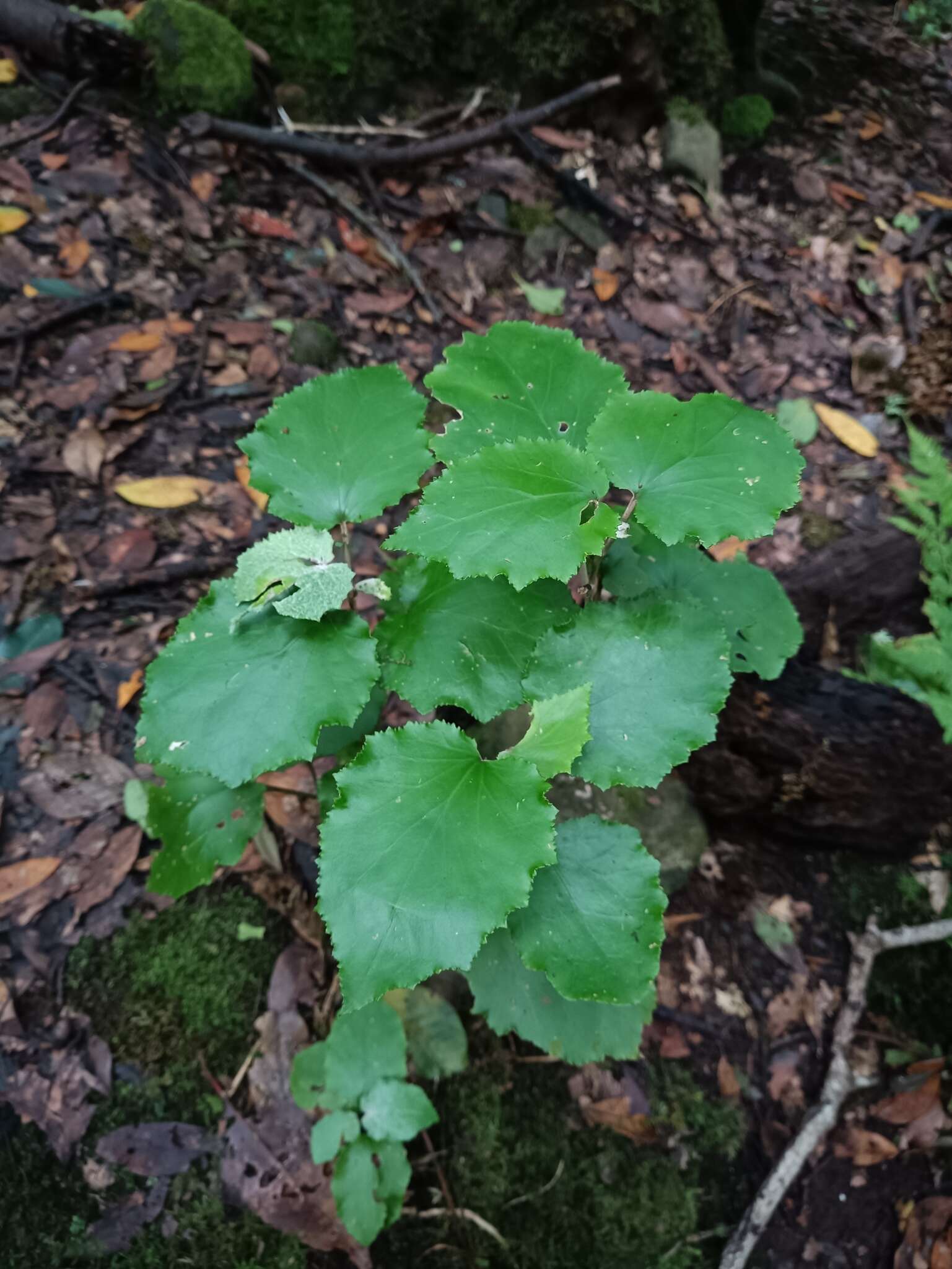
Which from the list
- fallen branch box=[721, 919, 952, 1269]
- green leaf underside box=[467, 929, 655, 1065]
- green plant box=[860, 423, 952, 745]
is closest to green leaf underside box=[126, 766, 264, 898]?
green leaf underside box=[467, 929, 655, 1065]

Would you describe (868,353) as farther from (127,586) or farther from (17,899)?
(17,899)

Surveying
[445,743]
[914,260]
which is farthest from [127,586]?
[914,260]

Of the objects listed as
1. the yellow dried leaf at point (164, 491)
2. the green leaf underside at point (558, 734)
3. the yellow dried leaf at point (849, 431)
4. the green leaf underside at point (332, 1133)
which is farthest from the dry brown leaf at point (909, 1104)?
the yellow dried leaf at point (164, 491)

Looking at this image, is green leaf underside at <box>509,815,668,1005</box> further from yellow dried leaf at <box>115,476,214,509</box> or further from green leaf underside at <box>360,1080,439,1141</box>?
yellow dried leaf at <box>115,476,214,509</box>

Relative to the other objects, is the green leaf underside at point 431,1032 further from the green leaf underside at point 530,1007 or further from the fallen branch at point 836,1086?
the fallen branch at point 836,1086

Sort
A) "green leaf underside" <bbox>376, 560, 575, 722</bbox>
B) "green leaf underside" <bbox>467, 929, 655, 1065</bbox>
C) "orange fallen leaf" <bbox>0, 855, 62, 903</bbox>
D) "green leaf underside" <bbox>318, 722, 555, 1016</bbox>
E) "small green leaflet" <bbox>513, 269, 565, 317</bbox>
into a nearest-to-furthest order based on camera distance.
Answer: "green leaf underside" <bbox>318, 722, 555, 1016</bbox>, "green leaf underside" <bbox>376, 560, 575, 722</bbox>, "green leaf underside" <bbox>467, 929, 655, 1065</bbox>, "orange fallen leaf" <bbox>0, 855, 62, 903</bbox>, "small green leaflet" <bbox>513, 269, 565, 317</bbox>

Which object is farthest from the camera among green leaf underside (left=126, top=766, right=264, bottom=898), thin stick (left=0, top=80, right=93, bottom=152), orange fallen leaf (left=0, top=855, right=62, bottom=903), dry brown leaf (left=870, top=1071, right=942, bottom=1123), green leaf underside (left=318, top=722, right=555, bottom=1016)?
thin stick (left=0, top=80, right=93, bottom=152)
